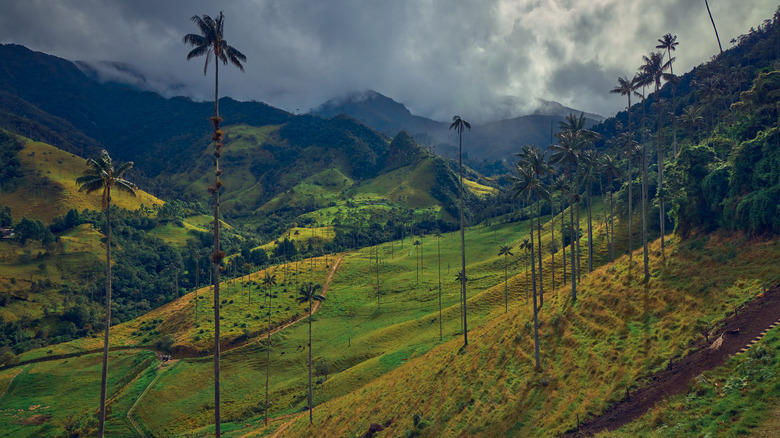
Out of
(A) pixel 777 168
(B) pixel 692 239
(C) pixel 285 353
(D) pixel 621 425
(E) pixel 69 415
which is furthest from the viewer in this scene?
(C) pixel 285 353

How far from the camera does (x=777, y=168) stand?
4731 centimetres

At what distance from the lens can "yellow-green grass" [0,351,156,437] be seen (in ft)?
299

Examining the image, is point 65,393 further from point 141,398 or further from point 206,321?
point 206,321

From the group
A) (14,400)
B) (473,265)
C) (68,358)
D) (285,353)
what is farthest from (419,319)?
(68,358)

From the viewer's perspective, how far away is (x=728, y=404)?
25.4 m

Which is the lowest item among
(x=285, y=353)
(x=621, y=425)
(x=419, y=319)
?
(x=285, y=353)

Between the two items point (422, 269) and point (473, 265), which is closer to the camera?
point (473, 265)

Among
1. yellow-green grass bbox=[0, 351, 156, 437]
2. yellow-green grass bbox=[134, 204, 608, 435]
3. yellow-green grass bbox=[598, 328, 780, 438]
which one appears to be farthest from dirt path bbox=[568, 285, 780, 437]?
yellow-green grass bbox=[0, 351, 156, 437]

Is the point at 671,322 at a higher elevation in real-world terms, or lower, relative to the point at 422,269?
higher

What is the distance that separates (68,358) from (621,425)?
165919 mm

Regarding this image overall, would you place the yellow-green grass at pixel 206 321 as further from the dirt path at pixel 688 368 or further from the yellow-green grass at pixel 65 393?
the dirt path at pixel 688 368

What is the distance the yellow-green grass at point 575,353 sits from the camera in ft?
118

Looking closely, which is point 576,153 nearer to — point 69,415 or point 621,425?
point 621,425

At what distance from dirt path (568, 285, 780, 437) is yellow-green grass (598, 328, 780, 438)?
1070 mm
